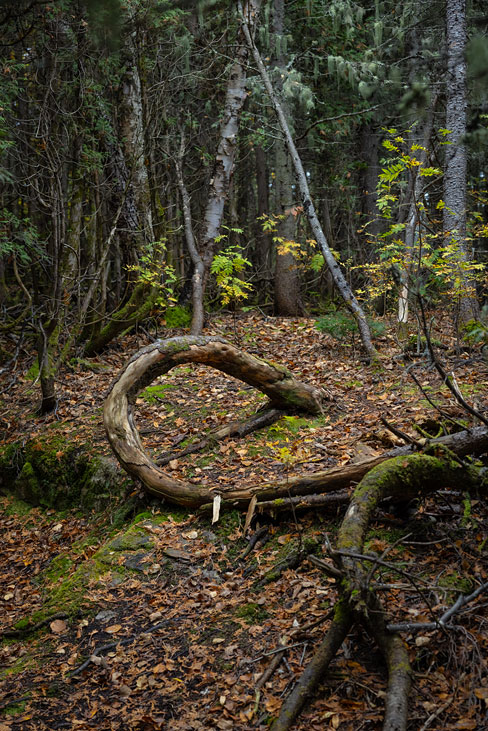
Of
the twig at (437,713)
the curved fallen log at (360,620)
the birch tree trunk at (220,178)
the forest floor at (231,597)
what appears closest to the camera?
the twig at (437,713)

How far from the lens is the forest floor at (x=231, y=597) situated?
3119 millimetres

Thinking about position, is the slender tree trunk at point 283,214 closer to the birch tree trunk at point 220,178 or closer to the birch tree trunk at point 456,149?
the birch tree trunk at point 220,178

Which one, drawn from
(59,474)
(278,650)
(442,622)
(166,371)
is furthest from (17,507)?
(442,622)


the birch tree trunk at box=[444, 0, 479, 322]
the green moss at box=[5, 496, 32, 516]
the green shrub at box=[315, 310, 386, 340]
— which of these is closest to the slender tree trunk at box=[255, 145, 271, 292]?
the green shrub at box=[315, 310, 386, 340]

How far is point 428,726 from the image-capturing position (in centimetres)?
268

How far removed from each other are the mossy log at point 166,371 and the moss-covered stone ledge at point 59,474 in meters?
0.77

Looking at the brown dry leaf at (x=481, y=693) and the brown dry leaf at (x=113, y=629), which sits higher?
the brown dry leaf at (x=481, y=693)

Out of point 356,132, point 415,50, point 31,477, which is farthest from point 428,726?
point 356,132

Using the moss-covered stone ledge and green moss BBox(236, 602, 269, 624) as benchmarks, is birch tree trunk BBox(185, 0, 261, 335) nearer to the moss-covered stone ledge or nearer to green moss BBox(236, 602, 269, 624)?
the moss-covered stone ledge

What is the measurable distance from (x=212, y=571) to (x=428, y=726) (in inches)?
92.1

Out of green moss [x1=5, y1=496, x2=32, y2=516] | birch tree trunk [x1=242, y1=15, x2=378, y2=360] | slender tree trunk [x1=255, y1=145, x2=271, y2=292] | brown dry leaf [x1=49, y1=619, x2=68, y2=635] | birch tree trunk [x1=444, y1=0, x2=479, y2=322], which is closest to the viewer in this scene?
brown dry leaf [x1=49, y1=619, x2=68, y2=635]

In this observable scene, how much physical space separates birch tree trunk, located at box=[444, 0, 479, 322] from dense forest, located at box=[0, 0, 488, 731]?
0.07 m

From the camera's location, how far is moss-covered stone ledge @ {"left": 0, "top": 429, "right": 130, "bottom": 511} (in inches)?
251

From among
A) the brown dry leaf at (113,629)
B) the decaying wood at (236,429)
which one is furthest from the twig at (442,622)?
the decaying wood at (236,429)
